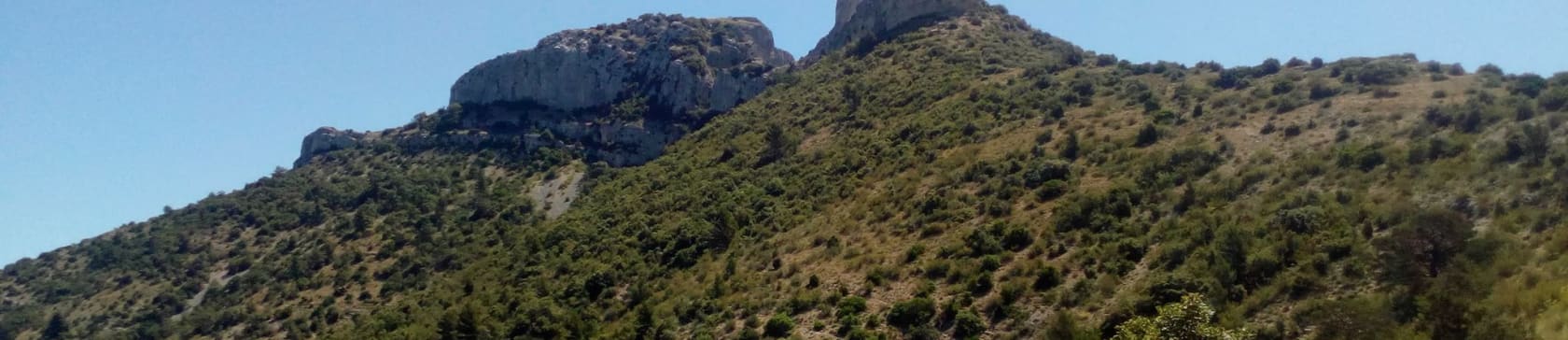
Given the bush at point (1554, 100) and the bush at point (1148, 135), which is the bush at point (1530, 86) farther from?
the bush at point (1148, 135)

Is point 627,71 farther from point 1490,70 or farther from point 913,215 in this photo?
point 1490,70

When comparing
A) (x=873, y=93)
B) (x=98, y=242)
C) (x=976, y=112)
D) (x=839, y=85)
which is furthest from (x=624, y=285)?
(x=98, y=242)

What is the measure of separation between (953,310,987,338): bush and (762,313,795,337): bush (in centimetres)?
649

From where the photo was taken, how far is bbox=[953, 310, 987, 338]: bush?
27.7 metres

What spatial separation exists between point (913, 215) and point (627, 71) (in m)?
60.9

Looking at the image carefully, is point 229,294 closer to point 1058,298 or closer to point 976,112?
point 976,112

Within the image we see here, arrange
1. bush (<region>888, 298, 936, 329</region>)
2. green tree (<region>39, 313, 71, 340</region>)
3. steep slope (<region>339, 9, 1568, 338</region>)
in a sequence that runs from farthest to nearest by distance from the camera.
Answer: green tree (<region>39, 313, 71, 340</region>) < bush (<region>888, 298, 936, 329</region>) < steep slope (<region>339, 9, 1568, 338</region>)

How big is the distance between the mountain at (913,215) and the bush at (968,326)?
10cm

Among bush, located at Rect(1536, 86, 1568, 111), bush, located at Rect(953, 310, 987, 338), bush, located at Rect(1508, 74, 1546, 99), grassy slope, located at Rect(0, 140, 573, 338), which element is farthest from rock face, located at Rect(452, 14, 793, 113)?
bush, located at Rect(1536, 86, 1568, 111)

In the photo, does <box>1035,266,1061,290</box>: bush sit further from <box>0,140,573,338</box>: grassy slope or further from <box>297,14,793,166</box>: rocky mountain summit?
<box>297,14,793,166</box>: rocky mountain summit

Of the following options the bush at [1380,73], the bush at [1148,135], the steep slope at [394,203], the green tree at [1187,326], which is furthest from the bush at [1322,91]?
the steep slope at [394,203]

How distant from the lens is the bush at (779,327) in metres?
31.7

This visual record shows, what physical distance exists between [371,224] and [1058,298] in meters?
62.9

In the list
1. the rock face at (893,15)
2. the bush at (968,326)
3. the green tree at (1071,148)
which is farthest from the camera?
the rock face at (893,15)
